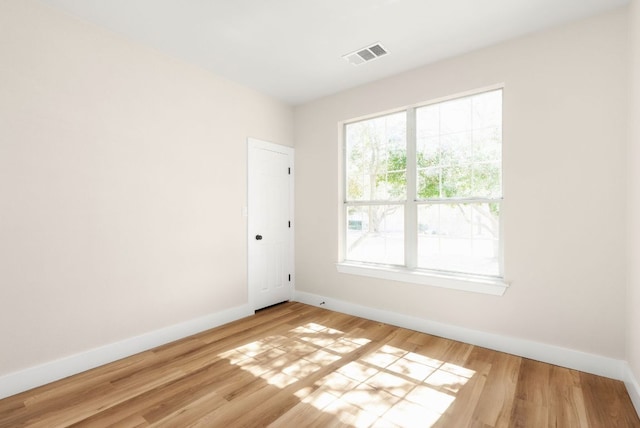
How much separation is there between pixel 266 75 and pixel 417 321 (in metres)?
3.34

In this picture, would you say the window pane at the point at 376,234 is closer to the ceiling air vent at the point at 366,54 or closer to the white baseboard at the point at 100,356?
the ceiling air vent at the point at 366,54

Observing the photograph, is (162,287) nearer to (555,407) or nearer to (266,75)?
(266,75)

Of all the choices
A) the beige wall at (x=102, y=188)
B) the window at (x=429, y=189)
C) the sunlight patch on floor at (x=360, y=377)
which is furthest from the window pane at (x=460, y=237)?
the beige wall at (x=102, y=188)

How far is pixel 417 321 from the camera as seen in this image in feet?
10.8

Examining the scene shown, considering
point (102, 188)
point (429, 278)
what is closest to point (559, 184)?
point (429, 278)

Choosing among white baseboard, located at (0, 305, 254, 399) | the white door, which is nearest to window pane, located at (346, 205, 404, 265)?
the white door

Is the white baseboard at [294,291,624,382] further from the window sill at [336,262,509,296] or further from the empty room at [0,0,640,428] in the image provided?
the window sill at [336,262,509,296]

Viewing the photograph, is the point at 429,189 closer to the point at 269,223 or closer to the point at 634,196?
the point at 634,196

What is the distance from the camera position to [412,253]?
3439 millimetres

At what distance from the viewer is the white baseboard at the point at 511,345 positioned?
2.37m

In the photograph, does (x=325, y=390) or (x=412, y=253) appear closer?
(x=325, y=390)

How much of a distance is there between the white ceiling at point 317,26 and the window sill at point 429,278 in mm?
2307

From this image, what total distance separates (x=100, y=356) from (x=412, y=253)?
3206 mm

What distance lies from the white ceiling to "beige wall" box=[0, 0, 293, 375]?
1.07 ft
